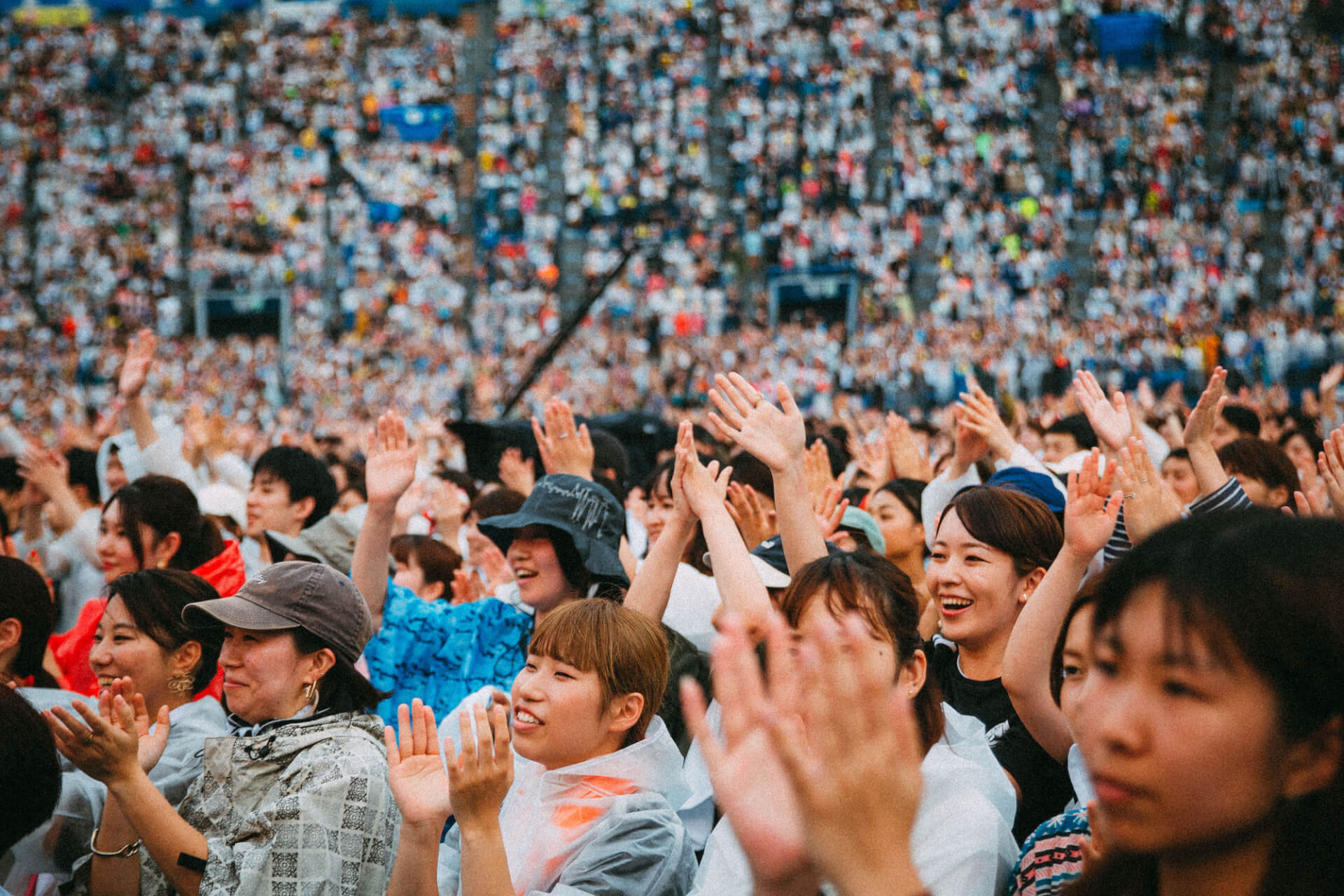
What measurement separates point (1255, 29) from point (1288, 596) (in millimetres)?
22437

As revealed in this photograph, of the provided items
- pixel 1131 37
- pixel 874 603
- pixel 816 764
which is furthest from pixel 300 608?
pixel 1131 37

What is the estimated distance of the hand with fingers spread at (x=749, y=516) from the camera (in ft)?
12.2

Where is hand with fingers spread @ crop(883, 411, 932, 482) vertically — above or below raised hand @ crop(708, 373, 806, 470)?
below

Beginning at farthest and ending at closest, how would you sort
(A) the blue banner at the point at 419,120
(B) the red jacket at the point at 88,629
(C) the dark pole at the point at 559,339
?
(A) the blue banner at the point at 419,120
(C) the dark pole at the point at 559,339
(B) the red jacket at the point at 88,629

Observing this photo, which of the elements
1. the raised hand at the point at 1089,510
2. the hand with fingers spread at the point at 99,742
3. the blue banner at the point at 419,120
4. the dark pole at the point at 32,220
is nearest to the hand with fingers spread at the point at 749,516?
the raised hand at the point at 1089,510

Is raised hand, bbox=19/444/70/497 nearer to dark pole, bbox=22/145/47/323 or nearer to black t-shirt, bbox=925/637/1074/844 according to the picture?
black t-shirt, bbox=925/637/1074/844

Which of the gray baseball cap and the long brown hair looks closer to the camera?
the long brown hair

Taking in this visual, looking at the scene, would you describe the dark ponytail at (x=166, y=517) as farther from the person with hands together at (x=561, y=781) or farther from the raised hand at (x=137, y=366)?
the person with hands together at (x=561, y=781)

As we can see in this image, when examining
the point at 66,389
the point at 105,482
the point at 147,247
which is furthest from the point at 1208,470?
the point at 147,247

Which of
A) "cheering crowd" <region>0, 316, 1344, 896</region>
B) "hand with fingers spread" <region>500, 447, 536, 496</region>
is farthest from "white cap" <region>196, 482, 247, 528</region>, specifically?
"hand with fingers spread" <region>500, 447, 536, 496</region>

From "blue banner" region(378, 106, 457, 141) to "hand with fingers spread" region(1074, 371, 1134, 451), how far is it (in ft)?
68.8

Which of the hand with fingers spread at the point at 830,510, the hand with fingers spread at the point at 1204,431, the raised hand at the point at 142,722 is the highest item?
the hand with fingers spread at the point at 1204,431

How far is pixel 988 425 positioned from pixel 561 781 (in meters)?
2.26

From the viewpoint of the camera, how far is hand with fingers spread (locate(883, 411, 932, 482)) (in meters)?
5.23
